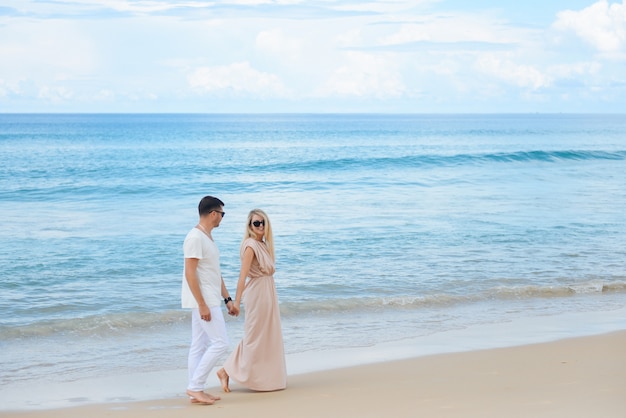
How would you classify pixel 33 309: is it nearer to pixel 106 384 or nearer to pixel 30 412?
pixel 106 384

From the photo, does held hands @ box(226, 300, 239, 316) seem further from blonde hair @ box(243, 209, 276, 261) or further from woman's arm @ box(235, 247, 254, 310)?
blonde hair @ box(243, 209, 276, 261)

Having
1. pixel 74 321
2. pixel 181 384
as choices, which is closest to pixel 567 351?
pixel 181 384

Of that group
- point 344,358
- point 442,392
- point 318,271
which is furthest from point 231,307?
point 318,271

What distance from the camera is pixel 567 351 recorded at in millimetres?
7898

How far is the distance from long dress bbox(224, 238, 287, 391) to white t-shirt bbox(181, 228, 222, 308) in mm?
385

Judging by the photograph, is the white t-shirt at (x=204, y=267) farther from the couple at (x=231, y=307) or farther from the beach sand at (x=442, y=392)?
the beach sand at (x=442, y=392)

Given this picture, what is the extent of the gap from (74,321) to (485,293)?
19.5ft

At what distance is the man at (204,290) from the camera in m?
6.18

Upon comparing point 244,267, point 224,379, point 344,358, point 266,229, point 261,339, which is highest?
point 266,229

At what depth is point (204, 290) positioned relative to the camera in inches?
247

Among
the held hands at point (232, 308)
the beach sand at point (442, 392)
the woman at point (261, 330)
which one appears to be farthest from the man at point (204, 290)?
the woman at point (261, 330)

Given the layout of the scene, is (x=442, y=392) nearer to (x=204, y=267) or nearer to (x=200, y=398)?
(x=200, y=398)

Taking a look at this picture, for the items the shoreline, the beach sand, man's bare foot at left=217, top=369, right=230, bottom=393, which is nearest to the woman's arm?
man's bare foot at left=217, top=369, right=230, bottom=393

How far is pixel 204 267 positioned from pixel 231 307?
45 cm
